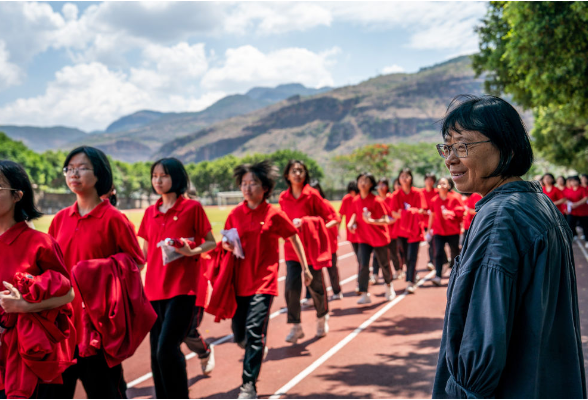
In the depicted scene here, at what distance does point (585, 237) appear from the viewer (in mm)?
16656

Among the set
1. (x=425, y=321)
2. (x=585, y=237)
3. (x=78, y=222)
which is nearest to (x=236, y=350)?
(x=425, y=321)

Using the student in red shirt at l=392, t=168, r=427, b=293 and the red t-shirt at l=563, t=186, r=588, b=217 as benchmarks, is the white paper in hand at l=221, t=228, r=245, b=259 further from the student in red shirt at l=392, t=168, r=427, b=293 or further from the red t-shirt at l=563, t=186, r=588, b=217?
the red t-shirt at l=563, t=186, r=588, b=217

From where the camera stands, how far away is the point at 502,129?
189 cm

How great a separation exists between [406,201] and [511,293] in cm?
997

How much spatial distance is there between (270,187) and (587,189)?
1517 cm

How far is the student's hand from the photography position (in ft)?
9.83

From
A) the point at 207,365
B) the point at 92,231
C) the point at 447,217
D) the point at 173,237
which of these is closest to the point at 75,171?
the point at 92,231

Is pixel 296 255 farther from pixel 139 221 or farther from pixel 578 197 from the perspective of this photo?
pixel 139 221

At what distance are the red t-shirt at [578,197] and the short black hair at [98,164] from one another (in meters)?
16.3

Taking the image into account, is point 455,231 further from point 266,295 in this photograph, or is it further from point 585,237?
point 585,237

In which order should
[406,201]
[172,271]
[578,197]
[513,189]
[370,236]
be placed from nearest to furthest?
1. [513,189]
2. [172,271]
3. [370,236]
4. [406,201]
5. [578,197]

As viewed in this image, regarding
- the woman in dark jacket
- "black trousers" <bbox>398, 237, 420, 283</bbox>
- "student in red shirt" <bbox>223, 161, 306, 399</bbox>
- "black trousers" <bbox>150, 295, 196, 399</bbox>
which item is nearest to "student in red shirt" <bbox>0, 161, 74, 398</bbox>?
"black trousers" <bbox>150, 295, 196, 399</bbox>

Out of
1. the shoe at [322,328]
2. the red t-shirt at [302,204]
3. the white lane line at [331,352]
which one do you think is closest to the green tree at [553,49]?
the white lane line at [331,352]

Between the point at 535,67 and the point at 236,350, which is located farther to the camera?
the point at 535,67
